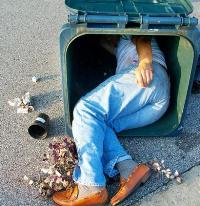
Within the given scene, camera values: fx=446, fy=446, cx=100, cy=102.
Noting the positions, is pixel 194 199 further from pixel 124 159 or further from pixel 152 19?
pixel 152 19

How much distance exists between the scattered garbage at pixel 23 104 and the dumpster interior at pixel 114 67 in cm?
32

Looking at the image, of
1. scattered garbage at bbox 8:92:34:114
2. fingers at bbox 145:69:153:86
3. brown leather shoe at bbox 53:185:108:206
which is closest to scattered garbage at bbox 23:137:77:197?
brown leather shoe at bbox 53:185:108:206

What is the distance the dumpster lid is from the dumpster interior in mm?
162

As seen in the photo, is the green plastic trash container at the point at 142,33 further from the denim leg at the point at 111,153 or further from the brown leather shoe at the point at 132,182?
the brown leather shoe at the point at 132,182

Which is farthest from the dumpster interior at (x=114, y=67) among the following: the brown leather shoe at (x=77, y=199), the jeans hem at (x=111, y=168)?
the brown leather shoe at (x=77, y=199)

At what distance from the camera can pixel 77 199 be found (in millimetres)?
A: 2080

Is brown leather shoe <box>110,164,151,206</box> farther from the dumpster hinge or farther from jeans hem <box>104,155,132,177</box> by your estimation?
the dumpster hinge

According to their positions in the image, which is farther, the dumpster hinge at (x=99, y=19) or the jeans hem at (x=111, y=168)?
the jeans hem at (x=111, y=168)

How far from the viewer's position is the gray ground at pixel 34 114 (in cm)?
228

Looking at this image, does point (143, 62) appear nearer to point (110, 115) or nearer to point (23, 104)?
point (110, 115)

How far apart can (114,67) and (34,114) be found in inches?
24.6

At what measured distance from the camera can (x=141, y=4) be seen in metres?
2.29

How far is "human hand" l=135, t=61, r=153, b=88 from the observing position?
2.31 meters

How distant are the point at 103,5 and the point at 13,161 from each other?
0.94 metres
